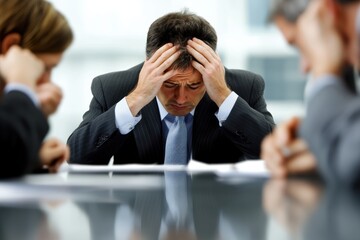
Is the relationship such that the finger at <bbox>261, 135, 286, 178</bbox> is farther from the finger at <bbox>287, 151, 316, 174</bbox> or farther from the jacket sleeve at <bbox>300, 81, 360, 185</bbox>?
the jacket sleeve at <bbox>300, 81, 360, 185</bbox>

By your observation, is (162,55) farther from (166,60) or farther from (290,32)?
(290,32)

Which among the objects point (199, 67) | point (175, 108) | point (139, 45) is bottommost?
point (175, 108)

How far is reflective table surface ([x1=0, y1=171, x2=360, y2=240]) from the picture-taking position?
1.38 feet

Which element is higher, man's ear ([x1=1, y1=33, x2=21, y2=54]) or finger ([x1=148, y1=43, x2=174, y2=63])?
finger ([x1=148, y1=43, x2=174, y2=63])

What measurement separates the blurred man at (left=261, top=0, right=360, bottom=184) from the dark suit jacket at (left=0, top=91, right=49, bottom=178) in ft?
0.99

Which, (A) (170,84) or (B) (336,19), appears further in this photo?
(A) (170,84)

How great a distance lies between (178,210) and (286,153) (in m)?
0.28

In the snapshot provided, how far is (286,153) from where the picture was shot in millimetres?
745

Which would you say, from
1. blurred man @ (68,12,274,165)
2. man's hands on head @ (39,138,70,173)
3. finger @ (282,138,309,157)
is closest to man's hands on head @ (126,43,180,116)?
blurred man @ (68,12,274,165)

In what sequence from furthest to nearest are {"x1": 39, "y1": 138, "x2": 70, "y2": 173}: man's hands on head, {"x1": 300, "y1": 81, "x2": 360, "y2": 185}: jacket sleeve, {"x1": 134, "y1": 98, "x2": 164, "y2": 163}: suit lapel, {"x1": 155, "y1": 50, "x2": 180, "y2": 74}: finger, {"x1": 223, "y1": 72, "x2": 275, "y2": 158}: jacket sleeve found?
{"x1": 134, "y1": 98, "x2": 164, "y2": 163}: suit lapel
{"x1": 155, "y1": 50, "x2": 180, "y2": 74}: finger
{"x1": 223, "y1": 72, "x2": 275, "y2": 158}: jacket sleeve
{"x1": 39, "y1": 138, "x2": 70, "y2": 173}: man's hands on head
{"x1": 300, "y1": 81, "x2": 360, "y2": 185}: jacket sleeve

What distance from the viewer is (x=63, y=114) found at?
3.13 m

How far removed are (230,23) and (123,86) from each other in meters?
1.87

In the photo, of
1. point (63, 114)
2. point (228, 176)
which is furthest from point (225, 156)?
point (63, 114)

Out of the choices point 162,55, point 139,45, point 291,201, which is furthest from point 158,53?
point 139,45
